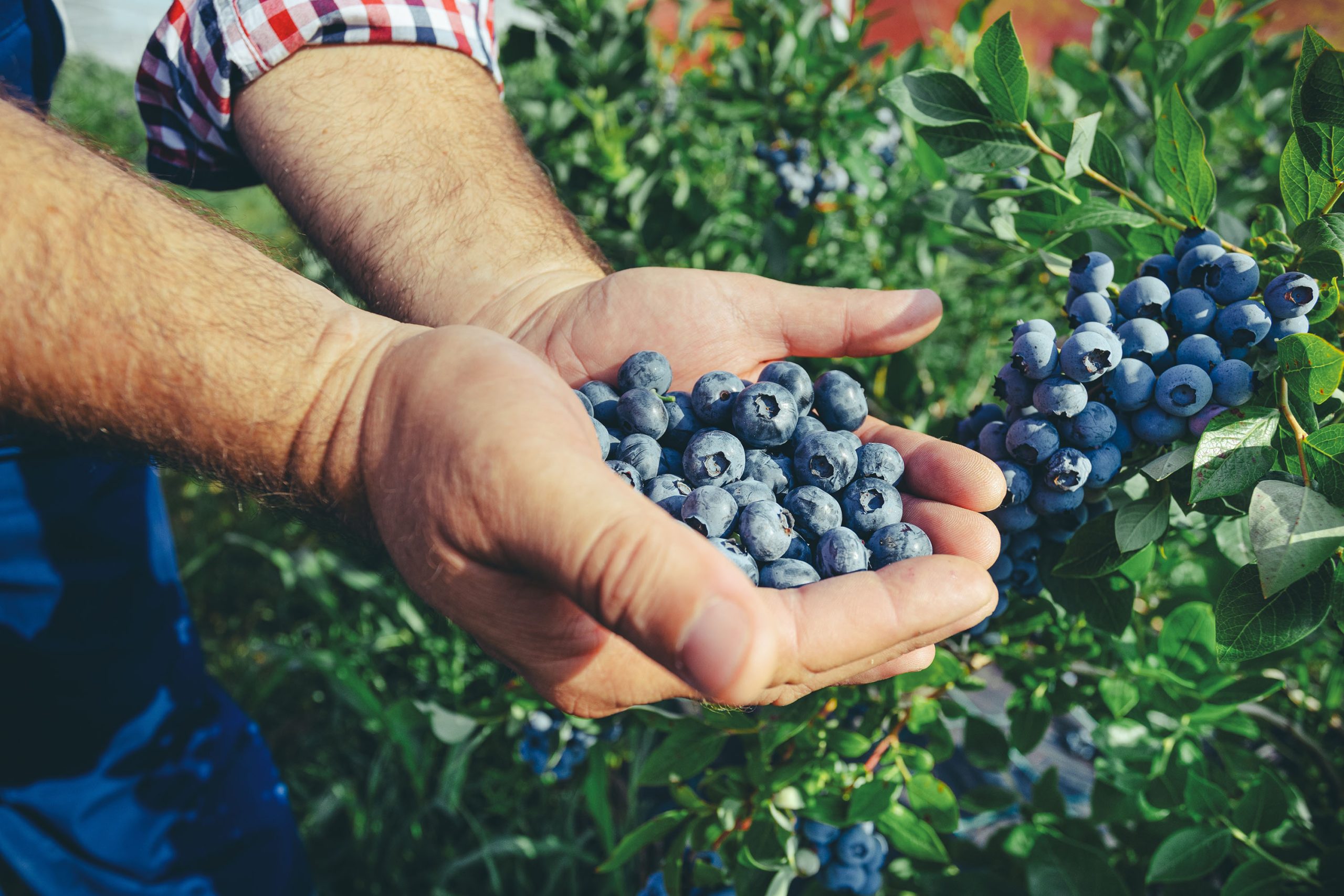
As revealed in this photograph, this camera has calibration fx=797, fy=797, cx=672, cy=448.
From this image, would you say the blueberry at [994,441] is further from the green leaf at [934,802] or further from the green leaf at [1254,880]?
the green leaf at [1254,880]

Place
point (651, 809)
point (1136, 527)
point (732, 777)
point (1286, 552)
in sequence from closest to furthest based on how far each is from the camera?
point (1286, 552)
point (1136, 527)
point (732, 777)
point (651, 809)

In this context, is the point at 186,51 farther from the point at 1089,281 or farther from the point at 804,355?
the point at 1089,281

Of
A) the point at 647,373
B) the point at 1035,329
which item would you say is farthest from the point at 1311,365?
the point at 647,373

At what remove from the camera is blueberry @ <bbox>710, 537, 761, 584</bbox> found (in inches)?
39.3

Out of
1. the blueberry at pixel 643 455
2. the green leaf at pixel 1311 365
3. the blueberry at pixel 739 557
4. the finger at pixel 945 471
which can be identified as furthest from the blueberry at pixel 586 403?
the green leaf at pixel 1311 365

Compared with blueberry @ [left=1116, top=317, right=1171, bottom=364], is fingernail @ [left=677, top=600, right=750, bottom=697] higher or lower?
lower

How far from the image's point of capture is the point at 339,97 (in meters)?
1.67

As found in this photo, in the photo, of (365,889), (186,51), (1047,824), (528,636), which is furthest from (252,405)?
(365,889)

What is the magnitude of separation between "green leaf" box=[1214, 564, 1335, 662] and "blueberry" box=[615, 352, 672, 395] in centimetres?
78

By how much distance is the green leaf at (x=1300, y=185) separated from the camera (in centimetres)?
→ 91

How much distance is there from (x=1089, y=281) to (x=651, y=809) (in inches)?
65.6

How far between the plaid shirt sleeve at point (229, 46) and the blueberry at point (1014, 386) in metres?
1.40

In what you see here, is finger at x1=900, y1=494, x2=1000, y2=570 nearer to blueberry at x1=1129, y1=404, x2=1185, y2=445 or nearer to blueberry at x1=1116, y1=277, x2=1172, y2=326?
blueberry at x1=1129, y1=404, x2=1185, y2=445

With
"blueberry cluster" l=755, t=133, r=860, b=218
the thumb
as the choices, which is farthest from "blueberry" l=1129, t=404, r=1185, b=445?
"blueberry cluster" l=755, t=133, r=860, b=218
